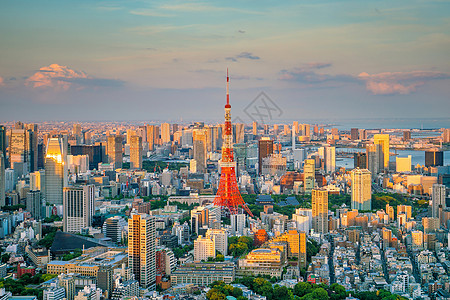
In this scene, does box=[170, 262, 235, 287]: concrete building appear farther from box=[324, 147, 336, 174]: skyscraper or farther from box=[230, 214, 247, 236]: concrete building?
box=[324, 147, 336, 174]: skyscraper

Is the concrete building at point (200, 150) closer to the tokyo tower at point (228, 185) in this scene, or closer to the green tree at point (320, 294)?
the tokyo tower at point (228, 185)

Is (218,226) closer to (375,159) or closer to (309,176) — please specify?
(309,176)

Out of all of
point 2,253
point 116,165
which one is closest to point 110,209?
point 2,253

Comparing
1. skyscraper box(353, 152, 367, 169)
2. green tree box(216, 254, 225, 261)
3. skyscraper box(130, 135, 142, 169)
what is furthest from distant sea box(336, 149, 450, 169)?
green tree box(216, 254, 225, 261)

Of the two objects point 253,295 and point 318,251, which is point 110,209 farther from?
point 253,295

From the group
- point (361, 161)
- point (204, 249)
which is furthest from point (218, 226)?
point (361, 161)

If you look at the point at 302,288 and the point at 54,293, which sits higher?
the point at 54,293

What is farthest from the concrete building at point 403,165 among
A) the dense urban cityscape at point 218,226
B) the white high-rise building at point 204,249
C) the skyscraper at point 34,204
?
the white high-rise building at point 204,249
